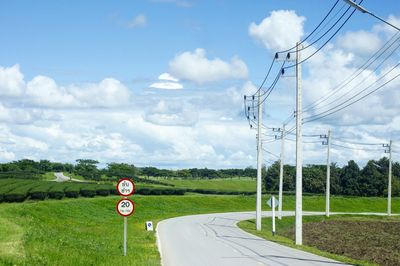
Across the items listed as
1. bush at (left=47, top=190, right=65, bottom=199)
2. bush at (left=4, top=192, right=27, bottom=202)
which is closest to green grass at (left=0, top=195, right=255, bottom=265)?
bush at (left=47, top=190, right=65, bottom=199)

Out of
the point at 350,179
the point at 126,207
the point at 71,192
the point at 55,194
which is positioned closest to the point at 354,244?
the point at 126,207

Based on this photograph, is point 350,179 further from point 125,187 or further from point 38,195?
point 125,187

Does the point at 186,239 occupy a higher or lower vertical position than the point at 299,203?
lower

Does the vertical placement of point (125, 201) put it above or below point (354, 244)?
above

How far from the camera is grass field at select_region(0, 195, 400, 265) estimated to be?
18250 mm

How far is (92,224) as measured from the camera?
47.3 meters

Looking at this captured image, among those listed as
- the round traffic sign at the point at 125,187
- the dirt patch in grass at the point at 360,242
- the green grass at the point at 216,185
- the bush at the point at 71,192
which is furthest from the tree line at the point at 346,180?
the round traffic sign at the point at 125,187

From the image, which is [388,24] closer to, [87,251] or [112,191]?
[87,251]

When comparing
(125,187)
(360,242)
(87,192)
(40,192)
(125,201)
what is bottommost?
(360,242)

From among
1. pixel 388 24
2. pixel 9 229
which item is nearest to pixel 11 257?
pixel 9 229

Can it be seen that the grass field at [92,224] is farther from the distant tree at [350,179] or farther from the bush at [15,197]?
the distant tree at [350,179]

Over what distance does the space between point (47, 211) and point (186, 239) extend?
67.8 feet

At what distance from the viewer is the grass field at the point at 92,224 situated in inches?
719

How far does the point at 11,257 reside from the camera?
15758 millimetres
